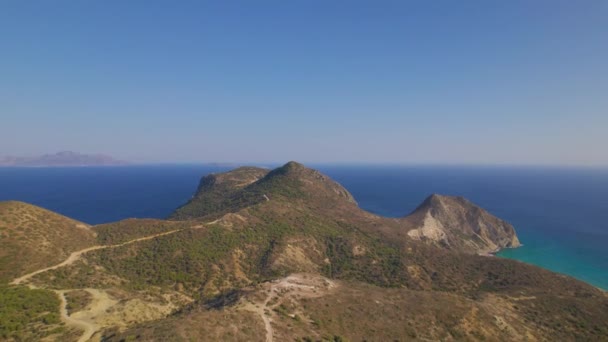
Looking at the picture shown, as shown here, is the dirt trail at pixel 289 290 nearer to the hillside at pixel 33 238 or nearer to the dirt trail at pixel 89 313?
the dirt trail at pixel 89 313

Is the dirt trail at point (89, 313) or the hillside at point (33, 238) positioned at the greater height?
the hillside at point (33, 238)

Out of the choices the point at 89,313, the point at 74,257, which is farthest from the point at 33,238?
the point at 89,313

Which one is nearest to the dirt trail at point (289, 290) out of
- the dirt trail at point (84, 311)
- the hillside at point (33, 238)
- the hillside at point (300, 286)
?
the hillside at point (300, 286)

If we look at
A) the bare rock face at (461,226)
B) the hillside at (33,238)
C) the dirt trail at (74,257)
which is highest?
the hillside at (33,238)

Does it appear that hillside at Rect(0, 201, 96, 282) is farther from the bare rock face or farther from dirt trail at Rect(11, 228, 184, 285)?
the bare rock face

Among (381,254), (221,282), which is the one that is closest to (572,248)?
(381,254)
